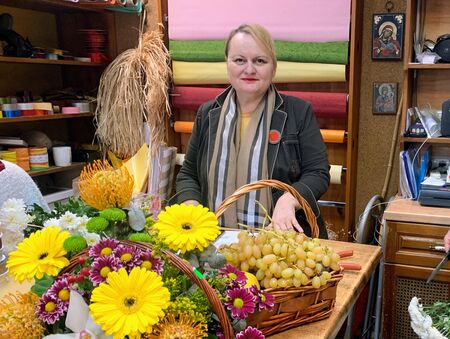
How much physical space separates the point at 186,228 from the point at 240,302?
14 cm

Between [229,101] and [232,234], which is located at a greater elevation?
[229,101]

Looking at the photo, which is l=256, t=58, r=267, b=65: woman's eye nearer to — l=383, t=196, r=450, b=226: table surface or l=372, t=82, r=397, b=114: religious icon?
l=383, t=196, r=450, b=226: table surface

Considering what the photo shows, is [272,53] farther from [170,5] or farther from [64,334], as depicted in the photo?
[170,5]

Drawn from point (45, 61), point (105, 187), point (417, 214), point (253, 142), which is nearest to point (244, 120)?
point (253, 142)

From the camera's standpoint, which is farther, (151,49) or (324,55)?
(151,49)

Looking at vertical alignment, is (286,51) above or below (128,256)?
above

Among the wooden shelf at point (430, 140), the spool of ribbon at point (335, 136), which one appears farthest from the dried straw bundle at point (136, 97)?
the wooden shelf at point (430, 140)

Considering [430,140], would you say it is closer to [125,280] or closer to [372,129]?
[372,129]

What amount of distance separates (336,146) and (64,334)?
7.80 feet

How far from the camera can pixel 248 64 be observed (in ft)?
5.50

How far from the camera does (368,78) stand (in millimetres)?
2723

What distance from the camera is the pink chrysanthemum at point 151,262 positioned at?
26.9 inches

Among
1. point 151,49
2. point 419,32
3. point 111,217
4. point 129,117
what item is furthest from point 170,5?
point 111,217

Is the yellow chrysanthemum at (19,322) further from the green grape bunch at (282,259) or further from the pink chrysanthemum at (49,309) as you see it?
the green grape bunch at (282,259)
